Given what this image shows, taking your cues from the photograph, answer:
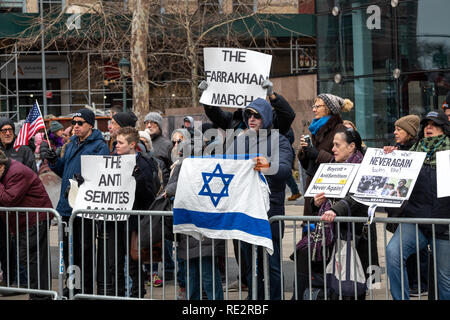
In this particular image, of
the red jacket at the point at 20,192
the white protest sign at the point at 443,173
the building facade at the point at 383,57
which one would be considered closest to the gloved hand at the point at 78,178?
the red jacket at the point at 20,192

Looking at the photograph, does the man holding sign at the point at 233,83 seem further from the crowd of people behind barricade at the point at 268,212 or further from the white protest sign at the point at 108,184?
the white protest sign at the point at 108,184

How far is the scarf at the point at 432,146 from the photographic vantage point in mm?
7531

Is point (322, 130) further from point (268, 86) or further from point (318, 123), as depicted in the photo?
point (268, 86)

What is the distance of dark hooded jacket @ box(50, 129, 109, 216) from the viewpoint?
9266mm

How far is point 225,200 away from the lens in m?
7.29

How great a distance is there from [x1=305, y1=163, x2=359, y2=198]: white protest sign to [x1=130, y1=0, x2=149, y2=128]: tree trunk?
15.2 m

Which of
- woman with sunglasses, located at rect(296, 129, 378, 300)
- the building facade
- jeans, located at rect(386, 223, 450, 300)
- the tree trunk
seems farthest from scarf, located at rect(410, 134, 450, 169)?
the tree trunk

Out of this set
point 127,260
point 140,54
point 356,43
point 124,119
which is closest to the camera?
point 127,260

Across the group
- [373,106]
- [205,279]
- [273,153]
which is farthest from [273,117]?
[373,106]

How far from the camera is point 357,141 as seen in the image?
7.86m

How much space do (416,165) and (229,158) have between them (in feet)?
5.03

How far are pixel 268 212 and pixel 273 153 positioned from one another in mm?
551

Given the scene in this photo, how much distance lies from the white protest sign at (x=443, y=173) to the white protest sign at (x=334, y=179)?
0.66 m
